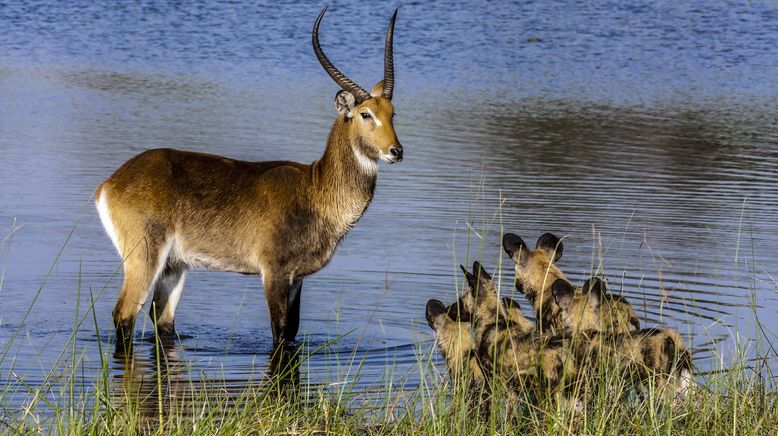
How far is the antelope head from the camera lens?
352 inches

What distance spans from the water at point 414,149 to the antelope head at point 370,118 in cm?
79

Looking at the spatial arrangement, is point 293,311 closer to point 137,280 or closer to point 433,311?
point 137,280

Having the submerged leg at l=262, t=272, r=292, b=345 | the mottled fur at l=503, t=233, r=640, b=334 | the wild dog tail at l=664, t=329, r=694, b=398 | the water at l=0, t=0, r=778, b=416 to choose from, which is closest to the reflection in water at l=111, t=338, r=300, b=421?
the water at l=0, t=0, r=778, b=416

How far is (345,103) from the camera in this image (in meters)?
9.10

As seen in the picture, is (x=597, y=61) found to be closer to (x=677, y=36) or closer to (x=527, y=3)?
(x=677, y=36)

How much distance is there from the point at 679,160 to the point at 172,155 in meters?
9.90

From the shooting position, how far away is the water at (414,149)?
940 centimetres

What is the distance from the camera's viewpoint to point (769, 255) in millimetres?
11719

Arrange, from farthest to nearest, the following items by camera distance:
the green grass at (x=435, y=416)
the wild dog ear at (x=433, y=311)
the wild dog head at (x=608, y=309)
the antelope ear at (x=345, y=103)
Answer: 1. the antelope ear at (x=345, y=103)
2. the wild dog ear at (x=433, y=311)
3. the wild dog head at (x=608, y=309)
4. the green grass at (x=435, y=416)

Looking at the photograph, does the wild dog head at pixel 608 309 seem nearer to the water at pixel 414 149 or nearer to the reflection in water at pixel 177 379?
the water at pixel 414 149

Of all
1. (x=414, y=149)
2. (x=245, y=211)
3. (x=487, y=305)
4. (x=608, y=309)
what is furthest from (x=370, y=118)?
(x=414, y=149)

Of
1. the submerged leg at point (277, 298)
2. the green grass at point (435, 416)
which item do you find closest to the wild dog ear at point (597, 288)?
the green grass at point (435, 416)

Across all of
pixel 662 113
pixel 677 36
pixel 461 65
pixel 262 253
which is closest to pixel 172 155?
pixel 262 253

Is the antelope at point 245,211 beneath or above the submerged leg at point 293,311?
above
